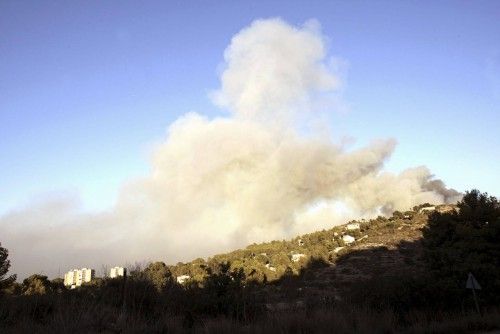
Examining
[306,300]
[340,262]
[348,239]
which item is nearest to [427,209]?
[348,239]

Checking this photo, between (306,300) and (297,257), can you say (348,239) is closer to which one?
(297,257)

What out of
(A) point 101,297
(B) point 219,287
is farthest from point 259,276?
(A) point 101,297

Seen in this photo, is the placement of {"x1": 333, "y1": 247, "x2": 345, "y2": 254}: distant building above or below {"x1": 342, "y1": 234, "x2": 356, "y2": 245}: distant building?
below

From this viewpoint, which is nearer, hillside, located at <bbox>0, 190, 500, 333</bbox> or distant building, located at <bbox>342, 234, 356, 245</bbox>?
hillside, located at <bbox>0, 190, 500, 333</bbox>

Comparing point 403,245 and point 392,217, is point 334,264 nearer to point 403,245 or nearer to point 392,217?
point 403,245

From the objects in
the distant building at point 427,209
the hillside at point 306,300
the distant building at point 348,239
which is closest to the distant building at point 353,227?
the distant building at point 348,239

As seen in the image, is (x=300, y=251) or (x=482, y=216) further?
(x=300, y=251)

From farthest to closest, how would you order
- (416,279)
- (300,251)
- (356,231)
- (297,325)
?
(356,231)
(300,251)
(416,279)
(297,325)

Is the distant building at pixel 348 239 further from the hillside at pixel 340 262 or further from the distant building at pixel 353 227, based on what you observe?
the distant building at pixel 353 227

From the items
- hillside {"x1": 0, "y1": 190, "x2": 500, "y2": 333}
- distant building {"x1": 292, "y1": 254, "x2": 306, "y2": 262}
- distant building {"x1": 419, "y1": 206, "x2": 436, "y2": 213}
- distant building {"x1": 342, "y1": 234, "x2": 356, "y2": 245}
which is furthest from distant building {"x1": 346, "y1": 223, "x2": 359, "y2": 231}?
hillside {"x1": 0, "y1": 190, "x2": 500, "y2": 333}

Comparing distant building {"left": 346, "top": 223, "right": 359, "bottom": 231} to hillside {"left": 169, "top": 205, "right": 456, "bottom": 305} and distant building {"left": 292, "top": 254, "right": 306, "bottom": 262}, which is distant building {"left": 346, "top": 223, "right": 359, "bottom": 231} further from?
distant building {"left": 292, "top": 254, "right": 306, "bottom": 262}

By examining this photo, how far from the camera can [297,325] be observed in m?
11.7

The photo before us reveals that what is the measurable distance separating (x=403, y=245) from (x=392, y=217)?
691 inches

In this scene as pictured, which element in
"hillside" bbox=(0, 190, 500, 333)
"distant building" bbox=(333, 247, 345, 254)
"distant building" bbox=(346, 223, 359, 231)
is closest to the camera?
"hillside" bbox=(0, 190, 500, 333)
